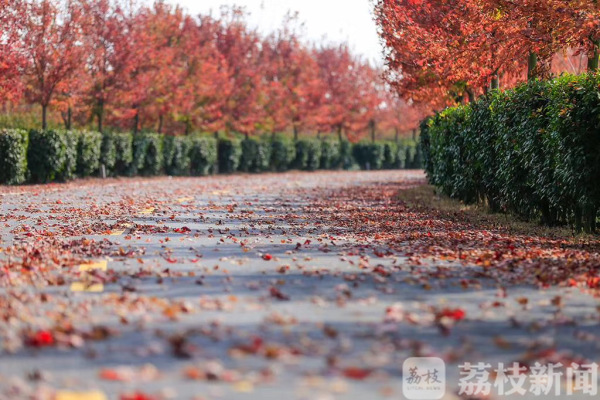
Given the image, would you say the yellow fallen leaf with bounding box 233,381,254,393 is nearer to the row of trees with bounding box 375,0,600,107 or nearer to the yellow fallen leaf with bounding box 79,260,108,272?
the yellow fallen leaf with bounding box 79,260,108,272

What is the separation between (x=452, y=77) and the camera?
2212 centimetres

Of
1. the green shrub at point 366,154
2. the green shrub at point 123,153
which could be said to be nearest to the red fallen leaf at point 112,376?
the green shrub at point 123,153

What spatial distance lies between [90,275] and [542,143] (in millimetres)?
8177

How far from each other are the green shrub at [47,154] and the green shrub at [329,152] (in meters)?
30.9

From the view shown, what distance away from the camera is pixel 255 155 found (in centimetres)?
5384

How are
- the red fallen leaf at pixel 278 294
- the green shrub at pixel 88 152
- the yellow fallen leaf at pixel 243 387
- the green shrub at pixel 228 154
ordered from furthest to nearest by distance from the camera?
the green shrub at pixel 228 154, the green shrub at pixel 88 152, the red fallen leaf at pixel 278 294, the yellow fallen leaf at pixel 243 387

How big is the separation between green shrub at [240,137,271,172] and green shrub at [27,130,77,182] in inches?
820

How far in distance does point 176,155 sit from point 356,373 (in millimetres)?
40698

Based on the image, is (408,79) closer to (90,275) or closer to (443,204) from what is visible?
(443,204)

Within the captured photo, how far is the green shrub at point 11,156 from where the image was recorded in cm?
2961

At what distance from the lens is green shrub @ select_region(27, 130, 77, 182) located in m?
31.5

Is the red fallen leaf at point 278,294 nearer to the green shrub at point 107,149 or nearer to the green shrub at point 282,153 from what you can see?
the green shrub at point 107,149

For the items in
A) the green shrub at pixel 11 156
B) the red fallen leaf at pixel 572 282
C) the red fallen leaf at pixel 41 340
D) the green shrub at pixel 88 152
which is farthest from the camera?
the green shrub at pixel 88 152

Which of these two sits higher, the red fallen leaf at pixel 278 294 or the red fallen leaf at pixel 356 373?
the red fallen leaf at pixel 278 294
